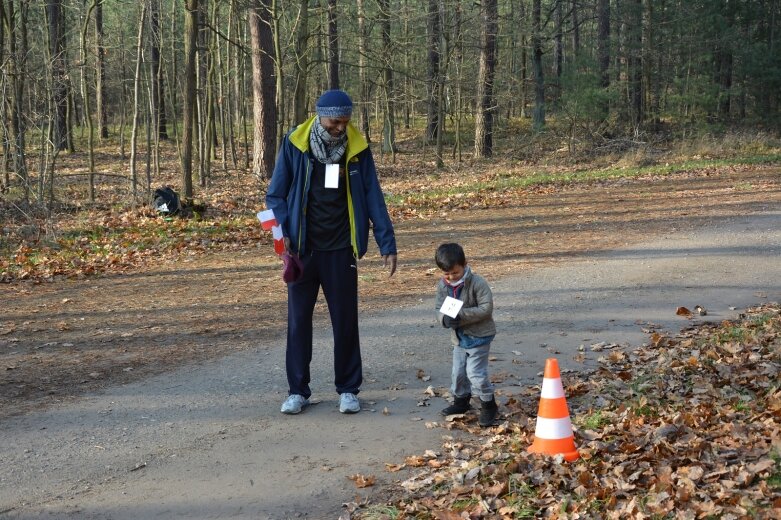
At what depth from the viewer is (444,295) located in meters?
5.42

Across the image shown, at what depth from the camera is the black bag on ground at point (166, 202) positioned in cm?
1559

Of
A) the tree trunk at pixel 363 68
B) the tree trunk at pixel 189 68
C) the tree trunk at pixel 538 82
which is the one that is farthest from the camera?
the tree trunk at pixel 538 82

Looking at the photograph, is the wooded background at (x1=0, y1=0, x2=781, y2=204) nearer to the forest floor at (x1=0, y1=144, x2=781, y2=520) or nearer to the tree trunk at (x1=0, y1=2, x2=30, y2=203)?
the tree trunk at (x1=0, y1=2, x2=30, y2=203)

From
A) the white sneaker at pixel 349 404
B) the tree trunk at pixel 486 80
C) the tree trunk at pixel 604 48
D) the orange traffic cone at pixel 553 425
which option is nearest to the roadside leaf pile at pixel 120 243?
the white sneaker at pixel 349 404

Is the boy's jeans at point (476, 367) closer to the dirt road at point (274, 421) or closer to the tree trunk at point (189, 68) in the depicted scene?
the dirt road at point (274, 421)

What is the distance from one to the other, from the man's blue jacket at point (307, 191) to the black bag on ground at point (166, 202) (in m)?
10.4

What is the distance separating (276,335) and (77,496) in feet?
12.1

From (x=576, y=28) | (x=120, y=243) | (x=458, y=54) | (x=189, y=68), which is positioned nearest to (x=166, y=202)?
(x=120, y=243)

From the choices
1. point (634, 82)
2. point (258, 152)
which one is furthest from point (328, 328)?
point (634, 82)

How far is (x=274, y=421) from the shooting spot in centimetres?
564

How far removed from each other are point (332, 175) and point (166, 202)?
35.5 ft

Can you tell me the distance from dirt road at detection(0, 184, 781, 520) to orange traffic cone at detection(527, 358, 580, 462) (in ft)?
2.40

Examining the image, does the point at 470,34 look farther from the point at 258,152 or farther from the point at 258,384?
the point at 258,384

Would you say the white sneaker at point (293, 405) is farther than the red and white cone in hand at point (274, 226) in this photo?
Yes
